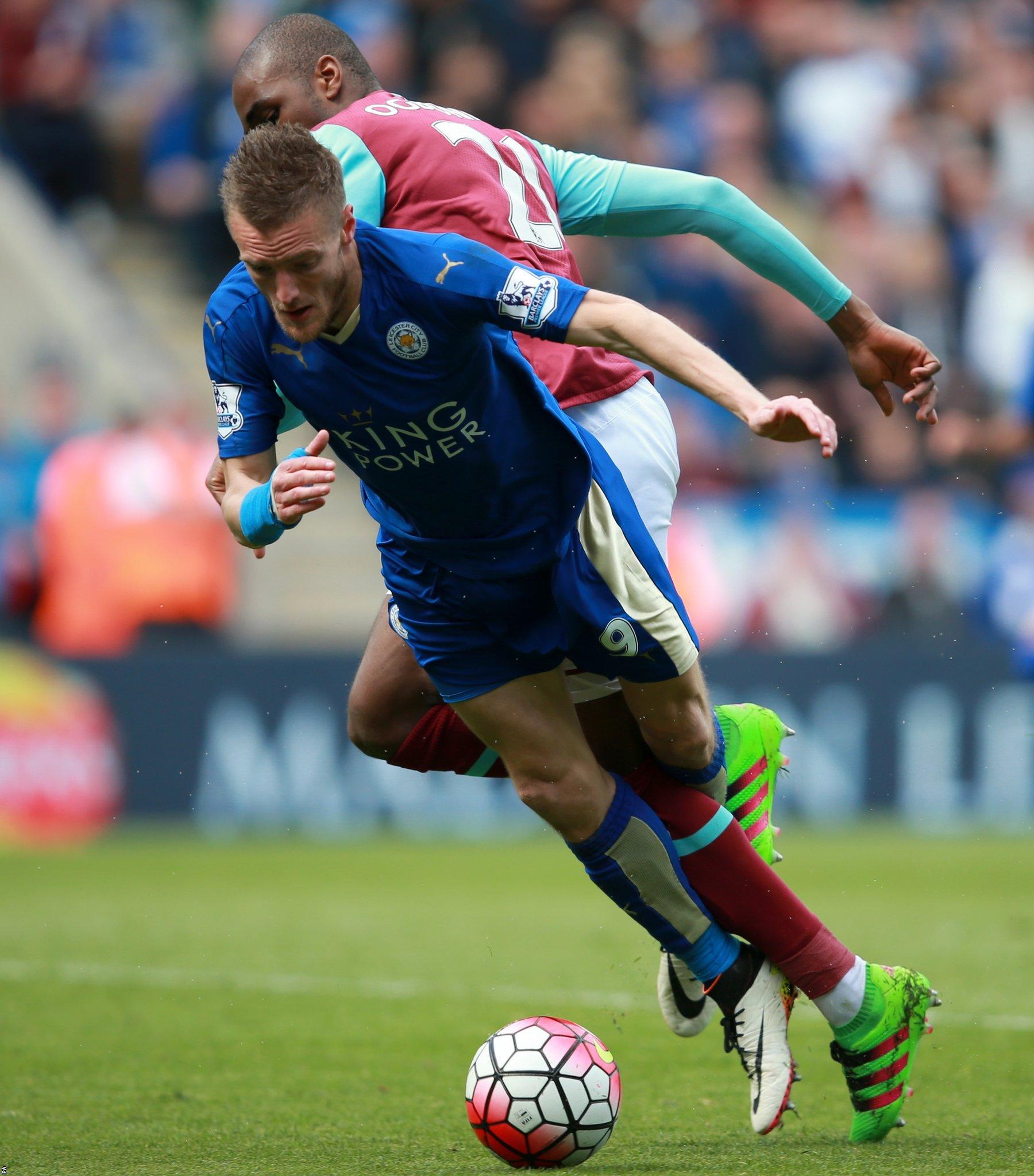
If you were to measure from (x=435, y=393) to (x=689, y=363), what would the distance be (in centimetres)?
58

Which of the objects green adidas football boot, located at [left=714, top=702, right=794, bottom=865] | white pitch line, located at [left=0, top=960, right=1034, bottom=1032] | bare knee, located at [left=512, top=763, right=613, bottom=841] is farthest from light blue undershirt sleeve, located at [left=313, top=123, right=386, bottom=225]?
white pitch line, located at [left=0, top=960, right=1034, bottom=1032]

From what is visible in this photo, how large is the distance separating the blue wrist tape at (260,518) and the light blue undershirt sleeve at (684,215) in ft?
4.09

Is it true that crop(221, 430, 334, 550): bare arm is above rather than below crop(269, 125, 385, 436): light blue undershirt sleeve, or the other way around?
below

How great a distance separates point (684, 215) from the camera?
462 centimetres

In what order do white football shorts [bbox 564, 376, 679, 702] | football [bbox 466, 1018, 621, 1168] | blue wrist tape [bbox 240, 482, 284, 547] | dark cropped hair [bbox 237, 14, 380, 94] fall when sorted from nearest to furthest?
blue wrist tape [bbox 240, 482, 284, 547] < football [bbox 466, 1018, 621, 1168] < white football shorts [bbox 564, 376, 679, 702] < dark cropped hair [bbox 237, 14, 380, 94]

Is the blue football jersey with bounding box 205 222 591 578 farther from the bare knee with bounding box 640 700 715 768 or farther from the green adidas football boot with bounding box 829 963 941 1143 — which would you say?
the green adidas football boot with bounding box 829 963 941 1143

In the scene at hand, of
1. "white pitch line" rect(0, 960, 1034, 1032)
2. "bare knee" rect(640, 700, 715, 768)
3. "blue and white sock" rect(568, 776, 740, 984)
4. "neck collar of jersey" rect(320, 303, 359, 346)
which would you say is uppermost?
"neck collar of jersey" rect(320, 303, 359, 346)

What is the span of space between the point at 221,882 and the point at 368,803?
6.76 ft

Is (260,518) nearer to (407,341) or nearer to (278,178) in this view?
(407,341)

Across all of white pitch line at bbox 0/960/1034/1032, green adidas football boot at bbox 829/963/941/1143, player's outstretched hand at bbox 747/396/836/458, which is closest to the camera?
player's outstretched hand at bbox 747/396/836/458

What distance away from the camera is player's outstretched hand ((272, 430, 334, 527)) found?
12.2ft

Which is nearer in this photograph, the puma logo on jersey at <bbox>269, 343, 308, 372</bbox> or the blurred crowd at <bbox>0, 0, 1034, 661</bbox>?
the puma logo on jersey at <bbox>269, 343, 308, 372</bbox>

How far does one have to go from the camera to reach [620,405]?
4.68 meters

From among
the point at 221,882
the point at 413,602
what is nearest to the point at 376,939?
the point at 221,882
